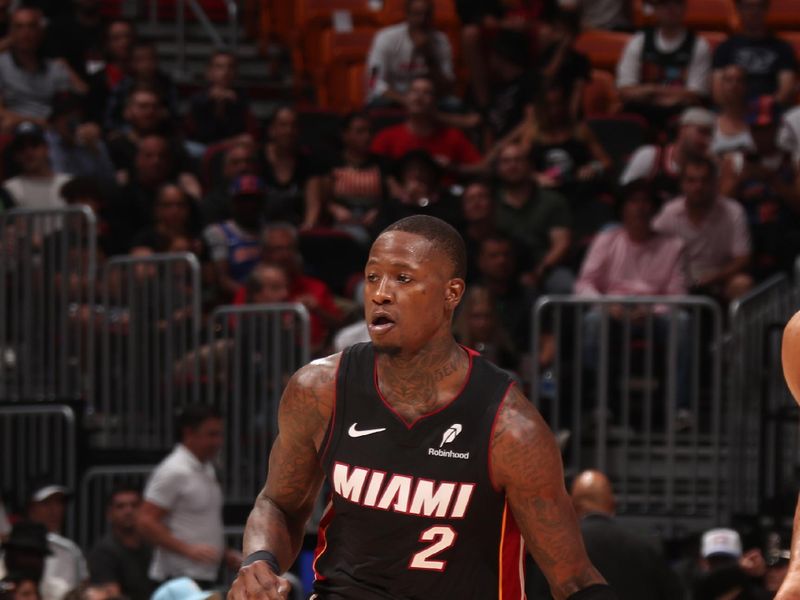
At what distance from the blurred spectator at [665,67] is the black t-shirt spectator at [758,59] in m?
0.26

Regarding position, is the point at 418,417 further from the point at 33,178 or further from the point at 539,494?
the point at 33,178

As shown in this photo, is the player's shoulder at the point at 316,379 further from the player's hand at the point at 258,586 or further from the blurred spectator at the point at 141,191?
the blurred spectator at the point at 141,191

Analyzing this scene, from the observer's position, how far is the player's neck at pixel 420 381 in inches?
203

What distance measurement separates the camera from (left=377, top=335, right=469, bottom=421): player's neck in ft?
16.9

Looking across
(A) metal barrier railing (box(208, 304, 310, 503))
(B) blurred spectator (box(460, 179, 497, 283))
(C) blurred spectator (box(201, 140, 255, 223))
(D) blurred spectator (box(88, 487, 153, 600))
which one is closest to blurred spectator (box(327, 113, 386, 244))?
(C) blurred spectator (box(201, 140, 255, 223))

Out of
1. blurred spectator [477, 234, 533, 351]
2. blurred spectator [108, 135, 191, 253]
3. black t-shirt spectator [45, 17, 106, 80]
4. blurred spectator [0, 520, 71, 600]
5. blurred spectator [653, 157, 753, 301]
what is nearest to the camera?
blurred spectator [0, 520, 71, 600]

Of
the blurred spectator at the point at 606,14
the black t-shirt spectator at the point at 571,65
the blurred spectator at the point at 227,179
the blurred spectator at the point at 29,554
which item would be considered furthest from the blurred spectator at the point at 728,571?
the blurred spectator at the point at 606,14

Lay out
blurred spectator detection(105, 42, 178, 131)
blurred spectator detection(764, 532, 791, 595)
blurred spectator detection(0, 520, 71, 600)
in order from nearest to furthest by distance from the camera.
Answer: blurred spectator detection(764, 532, 791, 595), blurred spectator detection(0, 520, 71, 600), blurred spectator detection(105, 42, 178, 131)

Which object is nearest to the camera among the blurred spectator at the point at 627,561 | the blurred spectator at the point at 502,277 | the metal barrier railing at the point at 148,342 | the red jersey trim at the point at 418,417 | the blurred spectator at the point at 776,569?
the red jersey trim at the point at 418,417

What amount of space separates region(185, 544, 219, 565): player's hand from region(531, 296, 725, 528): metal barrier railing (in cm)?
228

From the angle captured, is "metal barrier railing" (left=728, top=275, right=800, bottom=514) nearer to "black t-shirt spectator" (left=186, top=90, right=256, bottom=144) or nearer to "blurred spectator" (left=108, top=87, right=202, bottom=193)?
"blurred spectator" (left=108, top=87, right=202, bottom=193)

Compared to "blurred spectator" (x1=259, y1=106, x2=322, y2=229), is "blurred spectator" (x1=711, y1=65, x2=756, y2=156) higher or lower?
"blurred spectator" (x1=711, y1=65, x2=756, y2=156)

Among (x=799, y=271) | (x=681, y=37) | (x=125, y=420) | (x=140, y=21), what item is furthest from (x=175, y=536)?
(x=140, y=21)

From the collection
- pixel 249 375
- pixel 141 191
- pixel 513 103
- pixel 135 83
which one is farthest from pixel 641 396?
pixel 135 83
